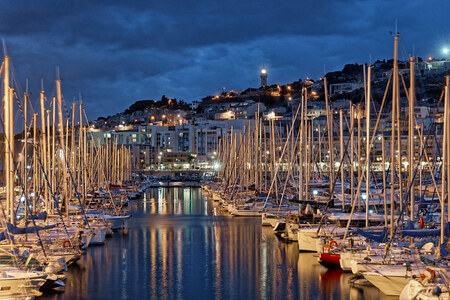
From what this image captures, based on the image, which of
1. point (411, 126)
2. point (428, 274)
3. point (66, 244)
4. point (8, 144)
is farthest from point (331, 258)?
point (8, 144)

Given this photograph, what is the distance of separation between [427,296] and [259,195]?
1476 inches

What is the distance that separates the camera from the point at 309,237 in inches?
1355

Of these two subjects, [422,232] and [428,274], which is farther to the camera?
[422,232]

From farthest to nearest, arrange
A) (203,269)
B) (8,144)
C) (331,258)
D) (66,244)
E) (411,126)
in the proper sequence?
(203,269) → (331,258) → (66,244) → (411,126) → (8,144)

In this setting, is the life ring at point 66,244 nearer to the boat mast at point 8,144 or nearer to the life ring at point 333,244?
the boat mast at point 8,144

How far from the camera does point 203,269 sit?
31531 mm

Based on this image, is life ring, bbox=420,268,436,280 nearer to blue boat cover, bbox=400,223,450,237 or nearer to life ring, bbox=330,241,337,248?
blue boat cover, bbox=400,223,450,237

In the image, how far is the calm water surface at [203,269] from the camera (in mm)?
26219

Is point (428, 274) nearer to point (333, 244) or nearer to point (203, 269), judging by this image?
point (333, 244)

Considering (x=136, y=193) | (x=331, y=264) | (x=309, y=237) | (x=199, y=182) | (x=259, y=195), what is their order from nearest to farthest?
1. (x=331, y=264)
2. (x=309, y=237)
3. (x=259, y=195)
4. (x=136, y=193)
5. (x=199, y=182)

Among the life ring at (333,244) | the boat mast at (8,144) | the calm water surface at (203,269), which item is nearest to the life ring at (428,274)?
the calm water surface at (203,269)

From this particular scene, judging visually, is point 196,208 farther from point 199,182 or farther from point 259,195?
point 199,182

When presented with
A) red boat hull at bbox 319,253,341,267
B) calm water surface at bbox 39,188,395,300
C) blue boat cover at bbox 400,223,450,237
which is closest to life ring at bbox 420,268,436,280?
blue boat cover at bbox 400,223,450,237

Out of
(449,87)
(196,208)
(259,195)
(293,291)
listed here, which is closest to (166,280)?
(293,291)
